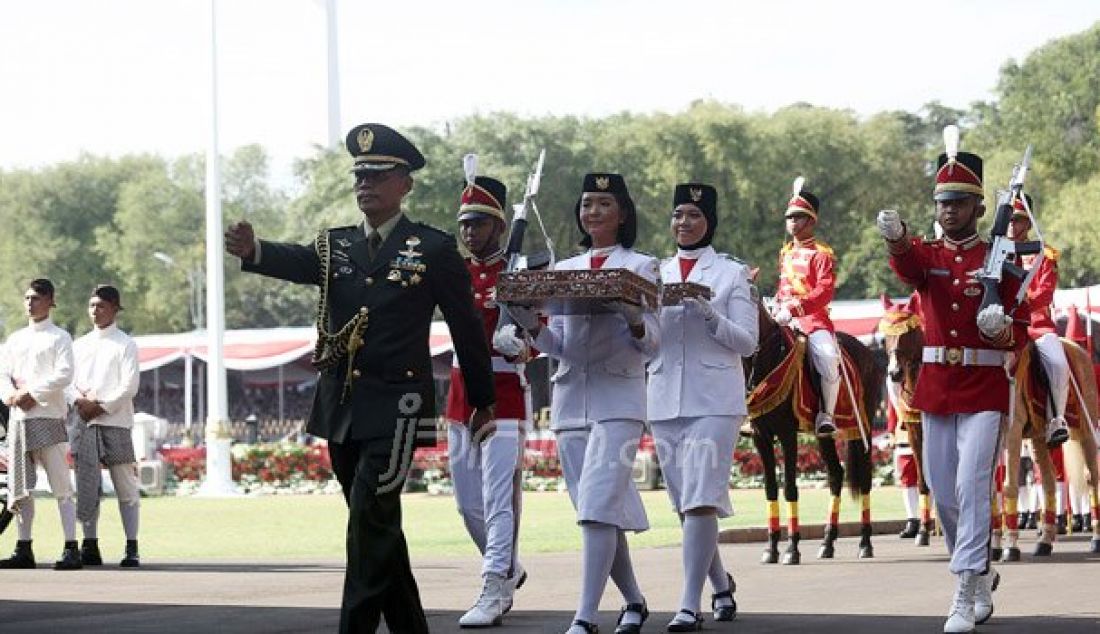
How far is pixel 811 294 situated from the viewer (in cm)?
1825

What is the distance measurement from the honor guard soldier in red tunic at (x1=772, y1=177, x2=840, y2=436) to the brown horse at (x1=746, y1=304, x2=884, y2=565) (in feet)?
0.58

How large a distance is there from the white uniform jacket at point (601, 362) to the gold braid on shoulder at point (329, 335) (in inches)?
76.6

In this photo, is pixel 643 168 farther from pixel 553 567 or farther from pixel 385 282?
pixel 385 282

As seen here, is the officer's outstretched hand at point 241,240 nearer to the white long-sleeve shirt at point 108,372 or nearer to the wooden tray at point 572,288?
the wooden tray at point 572,288

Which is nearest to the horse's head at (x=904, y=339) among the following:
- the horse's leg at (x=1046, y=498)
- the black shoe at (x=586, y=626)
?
the horse's leg at (x=1046, y=498)

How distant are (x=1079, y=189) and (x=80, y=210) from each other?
6208 cm

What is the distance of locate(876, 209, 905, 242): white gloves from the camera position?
36.0 ft

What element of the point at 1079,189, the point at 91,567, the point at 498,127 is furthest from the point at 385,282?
the point at 498,127

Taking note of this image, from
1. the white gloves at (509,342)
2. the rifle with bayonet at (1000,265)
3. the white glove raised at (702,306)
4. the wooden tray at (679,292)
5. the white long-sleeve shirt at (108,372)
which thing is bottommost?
the white long-sleeve shirt at (108,372)

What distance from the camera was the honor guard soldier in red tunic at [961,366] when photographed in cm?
1130

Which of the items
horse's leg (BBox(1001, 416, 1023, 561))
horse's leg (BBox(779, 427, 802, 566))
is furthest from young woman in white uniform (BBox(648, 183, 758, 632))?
horse's leg (BBox(1001, 416, 1023, 561))

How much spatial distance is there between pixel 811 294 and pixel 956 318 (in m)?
6.64

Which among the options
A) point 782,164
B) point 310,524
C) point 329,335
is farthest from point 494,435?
point 782,164

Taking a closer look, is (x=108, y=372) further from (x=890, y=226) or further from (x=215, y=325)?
(x=215, y=325)
